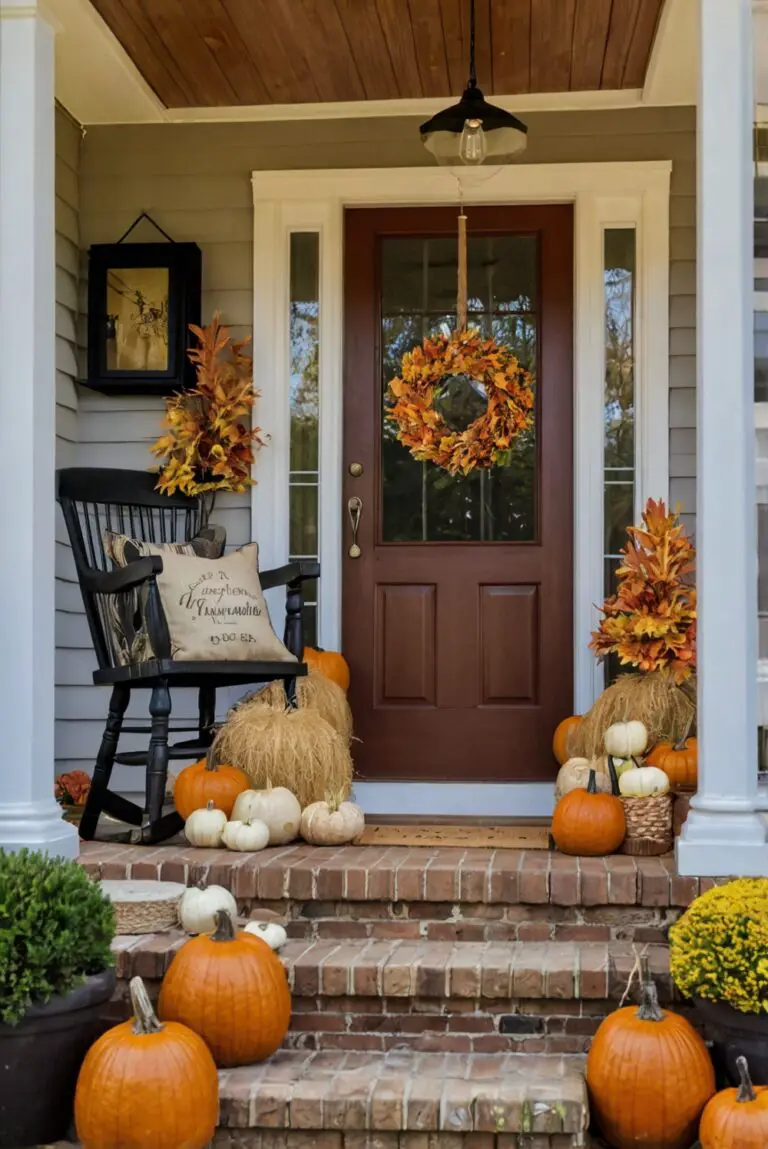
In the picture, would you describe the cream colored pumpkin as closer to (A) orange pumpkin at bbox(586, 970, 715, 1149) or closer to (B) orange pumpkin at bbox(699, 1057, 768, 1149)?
(A) orange pumpkin at bbox(586, 970, 715, 1149)

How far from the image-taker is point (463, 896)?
10.5ft

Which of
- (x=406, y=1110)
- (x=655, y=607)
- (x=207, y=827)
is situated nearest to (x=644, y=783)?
(x=655, y=607)

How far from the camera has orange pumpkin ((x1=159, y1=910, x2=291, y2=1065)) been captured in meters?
2.71

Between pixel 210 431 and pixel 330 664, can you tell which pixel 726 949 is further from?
pixel 210 431

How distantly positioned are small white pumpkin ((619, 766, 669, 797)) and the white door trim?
0.96 m

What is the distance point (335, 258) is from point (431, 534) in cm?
102

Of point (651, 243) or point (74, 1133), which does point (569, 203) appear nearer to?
point (651, 243)

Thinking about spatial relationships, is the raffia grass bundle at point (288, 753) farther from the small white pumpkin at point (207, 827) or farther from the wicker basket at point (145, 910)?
the wicker basket at point (145, 910)

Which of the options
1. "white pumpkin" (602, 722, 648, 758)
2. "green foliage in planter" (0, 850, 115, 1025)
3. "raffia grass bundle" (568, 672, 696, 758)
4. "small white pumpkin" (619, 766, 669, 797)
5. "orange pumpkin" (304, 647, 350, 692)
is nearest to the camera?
"green foliage in planter" (0, 850, 115, 1025)

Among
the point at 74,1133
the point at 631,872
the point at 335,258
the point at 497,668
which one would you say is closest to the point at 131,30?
the point at 335,258

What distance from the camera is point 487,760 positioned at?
462cm

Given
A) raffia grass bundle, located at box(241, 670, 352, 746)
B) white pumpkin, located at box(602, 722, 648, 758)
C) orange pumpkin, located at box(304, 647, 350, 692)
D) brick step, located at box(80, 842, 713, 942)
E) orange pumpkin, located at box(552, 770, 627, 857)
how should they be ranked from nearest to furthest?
brick step, located at box(80, 842, 713, 942)
orange pumpkin, located at box(552, 770, 627, 857)
white pumpkin, located at box(602, 722, 648, 758)
raffia grass bundle, located at box(241, 670, 352, 746)
orange pumpkin, located at box(304, 647, 350, 692)

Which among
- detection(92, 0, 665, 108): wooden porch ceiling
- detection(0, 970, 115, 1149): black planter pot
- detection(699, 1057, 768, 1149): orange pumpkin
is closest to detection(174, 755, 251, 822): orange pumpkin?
detection(0, 970, 115, 1149): black planter pot

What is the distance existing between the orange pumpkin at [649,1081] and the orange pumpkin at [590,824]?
81 centimetres
